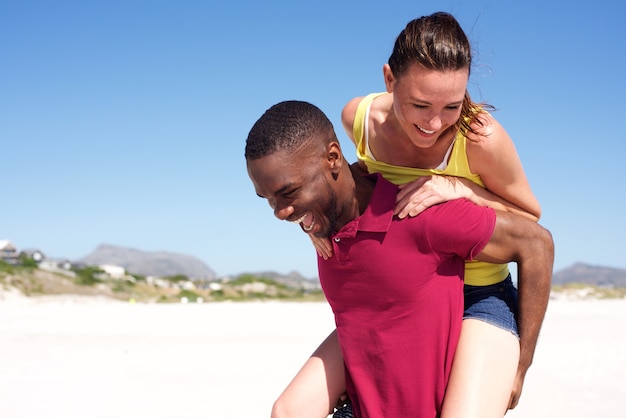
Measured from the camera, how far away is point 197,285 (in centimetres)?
2248

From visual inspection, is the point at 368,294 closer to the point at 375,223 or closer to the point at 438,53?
the point at 375,223

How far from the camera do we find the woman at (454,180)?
322 centimetres

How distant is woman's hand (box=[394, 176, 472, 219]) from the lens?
10.4 ft

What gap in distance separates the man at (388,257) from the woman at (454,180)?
9 cm

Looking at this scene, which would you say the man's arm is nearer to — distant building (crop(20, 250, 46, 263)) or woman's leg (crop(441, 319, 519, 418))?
woman's leg (crop(441, 319, 519, 418))

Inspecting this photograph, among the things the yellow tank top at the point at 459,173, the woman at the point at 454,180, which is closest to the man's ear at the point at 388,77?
the woman at the point at 454,180

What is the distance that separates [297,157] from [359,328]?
921 mm

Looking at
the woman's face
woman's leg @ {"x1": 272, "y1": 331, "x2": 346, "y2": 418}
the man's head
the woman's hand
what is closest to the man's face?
the man's head

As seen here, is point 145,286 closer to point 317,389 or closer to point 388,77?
point 317,389

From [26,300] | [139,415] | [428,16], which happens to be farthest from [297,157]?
[26,300]

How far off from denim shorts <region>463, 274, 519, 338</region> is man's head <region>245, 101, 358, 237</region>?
896 millimetres

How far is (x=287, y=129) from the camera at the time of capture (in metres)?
2.95

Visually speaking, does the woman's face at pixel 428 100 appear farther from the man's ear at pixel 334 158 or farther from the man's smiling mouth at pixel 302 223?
the man's smiling mouth at pixel 302 223

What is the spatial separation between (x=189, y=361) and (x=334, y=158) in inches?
286
